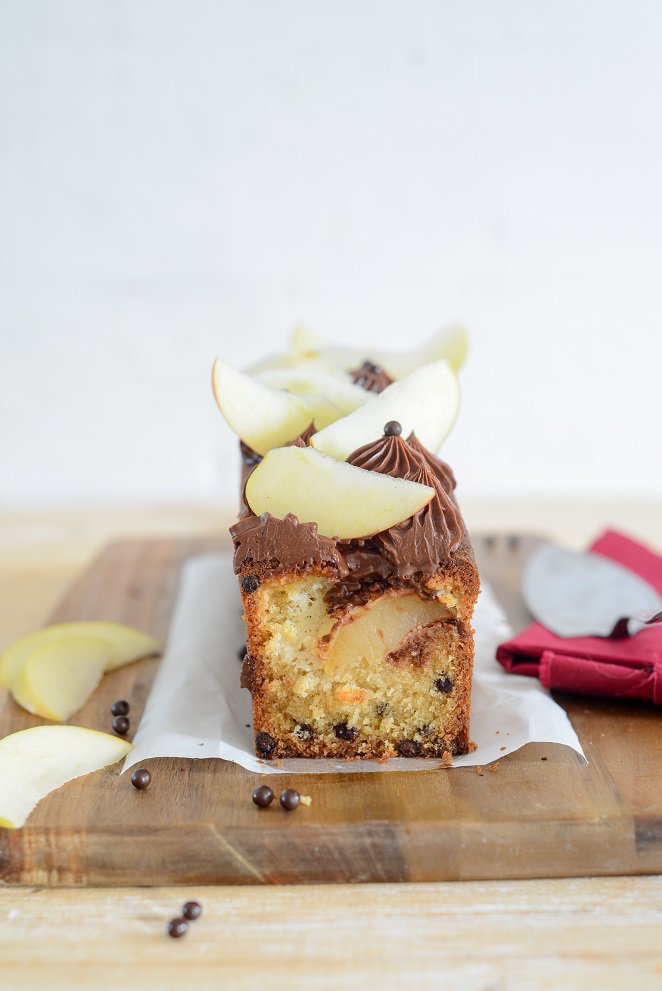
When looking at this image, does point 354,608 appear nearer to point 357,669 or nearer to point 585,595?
point 357,669

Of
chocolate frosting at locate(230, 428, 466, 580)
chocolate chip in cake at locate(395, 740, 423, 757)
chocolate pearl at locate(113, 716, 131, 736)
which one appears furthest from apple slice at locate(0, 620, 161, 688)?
chocolate chip in cake at locate(395, 740, 423, 757)

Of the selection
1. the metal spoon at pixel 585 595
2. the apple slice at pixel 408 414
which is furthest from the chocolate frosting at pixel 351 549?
the metal spoon at pixel 585 595

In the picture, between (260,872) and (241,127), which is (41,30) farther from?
(260,872)

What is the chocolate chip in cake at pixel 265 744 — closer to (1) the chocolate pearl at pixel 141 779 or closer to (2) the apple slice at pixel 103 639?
(1) the chocolate pearl at pixel 141 779

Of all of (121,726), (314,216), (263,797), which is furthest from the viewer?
(314,216)

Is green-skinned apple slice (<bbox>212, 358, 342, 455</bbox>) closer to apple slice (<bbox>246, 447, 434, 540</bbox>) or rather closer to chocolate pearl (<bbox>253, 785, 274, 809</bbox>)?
apple slice (<bbox>246, 447, 434, 540</bbox>)

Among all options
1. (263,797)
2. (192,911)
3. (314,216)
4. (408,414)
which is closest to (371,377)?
(408,414)
